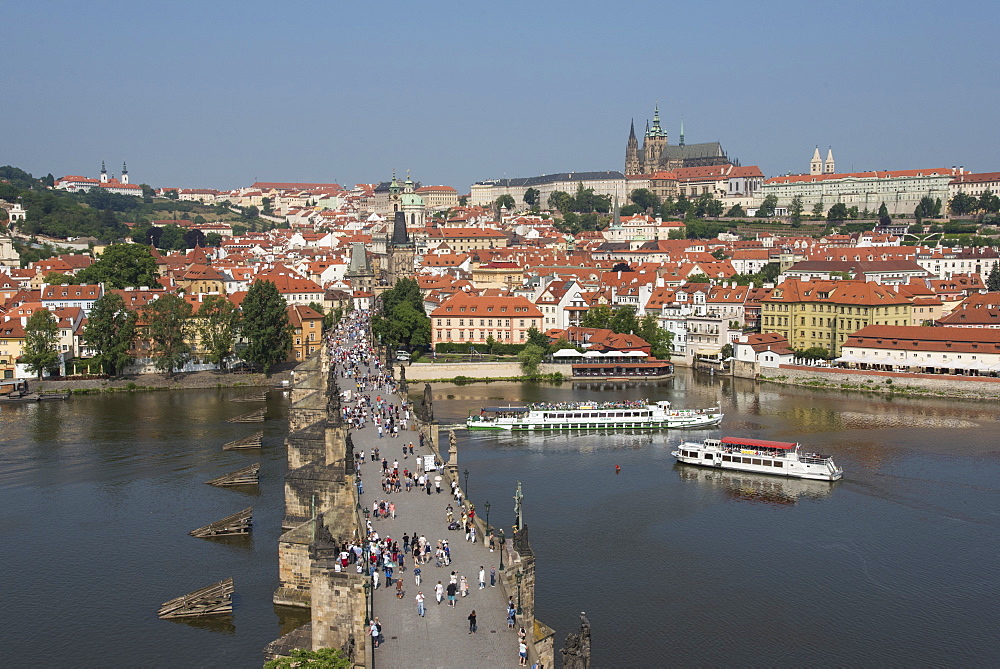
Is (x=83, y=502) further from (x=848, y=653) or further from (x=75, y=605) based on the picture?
(x=848, y=653)

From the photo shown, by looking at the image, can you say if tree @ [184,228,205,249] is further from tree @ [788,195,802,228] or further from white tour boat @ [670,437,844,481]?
white tour boat @ [670,437,844,481]

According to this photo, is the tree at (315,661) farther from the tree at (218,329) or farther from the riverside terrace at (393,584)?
the tree at (218,329)

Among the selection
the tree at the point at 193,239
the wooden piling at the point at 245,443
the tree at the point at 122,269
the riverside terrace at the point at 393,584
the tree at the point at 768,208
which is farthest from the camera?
the tree at the point at 768,208

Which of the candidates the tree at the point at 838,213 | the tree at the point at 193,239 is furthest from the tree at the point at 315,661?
the tree at the point at 838,213

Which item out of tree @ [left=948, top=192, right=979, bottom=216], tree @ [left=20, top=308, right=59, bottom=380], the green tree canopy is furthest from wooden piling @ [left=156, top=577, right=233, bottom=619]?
tree @ [left=948, top=192, right=979, bottom=216]

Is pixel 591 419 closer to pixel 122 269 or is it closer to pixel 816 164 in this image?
pixel 122 269

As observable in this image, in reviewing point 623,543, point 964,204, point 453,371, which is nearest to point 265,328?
point 453,371

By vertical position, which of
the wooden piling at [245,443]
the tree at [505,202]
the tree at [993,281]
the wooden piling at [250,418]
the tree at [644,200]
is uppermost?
the tree at [505,202]

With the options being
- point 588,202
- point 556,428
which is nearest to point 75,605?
point 556,428
